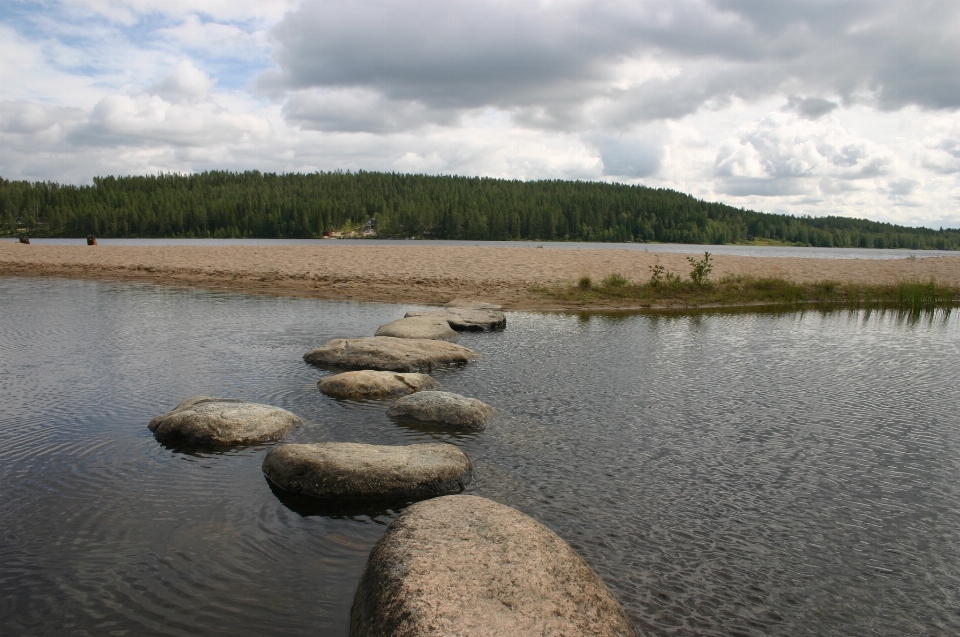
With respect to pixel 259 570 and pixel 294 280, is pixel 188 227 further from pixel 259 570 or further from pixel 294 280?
pixel 259 570

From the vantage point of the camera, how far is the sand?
1094 inches

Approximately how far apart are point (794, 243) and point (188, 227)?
127m

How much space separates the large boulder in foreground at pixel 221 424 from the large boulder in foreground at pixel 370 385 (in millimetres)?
1753

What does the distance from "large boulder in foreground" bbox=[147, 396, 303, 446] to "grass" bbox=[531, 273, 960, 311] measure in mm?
16330

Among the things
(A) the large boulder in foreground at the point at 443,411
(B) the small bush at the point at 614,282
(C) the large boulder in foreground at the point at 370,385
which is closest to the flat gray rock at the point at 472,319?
(C) the large boulder in foreground at the point at 370,385

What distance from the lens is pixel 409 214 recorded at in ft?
438

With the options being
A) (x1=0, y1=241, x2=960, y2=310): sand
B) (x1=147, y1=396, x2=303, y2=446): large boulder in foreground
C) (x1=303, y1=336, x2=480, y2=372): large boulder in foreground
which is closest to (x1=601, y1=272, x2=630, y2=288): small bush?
(x1=0, y1=241, x2=960, y2=310): sand

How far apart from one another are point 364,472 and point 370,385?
13.7 ft

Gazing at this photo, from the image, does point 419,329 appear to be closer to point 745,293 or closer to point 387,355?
point 387,355

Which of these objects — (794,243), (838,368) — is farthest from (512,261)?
(794,243)

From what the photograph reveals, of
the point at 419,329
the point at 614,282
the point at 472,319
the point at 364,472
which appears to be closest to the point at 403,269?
the point at 614,282

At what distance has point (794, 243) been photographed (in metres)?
148

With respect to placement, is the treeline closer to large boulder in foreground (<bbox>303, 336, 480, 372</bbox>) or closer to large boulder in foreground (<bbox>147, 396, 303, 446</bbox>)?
large boulder in foreground (<bbox>303, 336, 480, 372</bbox>)

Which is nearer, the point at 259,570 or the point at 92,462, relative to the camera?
the point at 259,570
